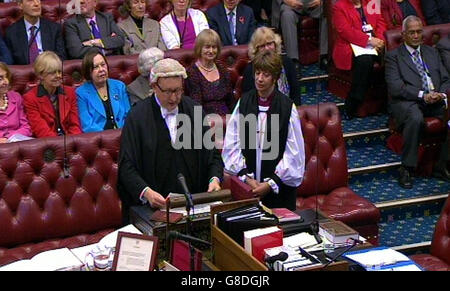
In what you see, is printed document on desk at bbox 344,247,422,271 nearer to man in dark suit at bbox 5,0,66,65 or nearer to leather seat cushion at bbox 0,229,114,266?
leather seat cushion at bbox 0,229,114,266

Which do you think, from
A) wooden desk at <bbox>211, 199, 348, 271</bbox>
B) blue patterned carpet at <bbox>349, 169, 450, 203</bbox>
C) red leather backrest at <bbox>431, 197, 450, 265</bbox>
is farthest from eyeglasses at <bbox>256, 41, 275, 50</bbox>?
wooden desk at <bbox>211, 199, 348, 271</bbox>

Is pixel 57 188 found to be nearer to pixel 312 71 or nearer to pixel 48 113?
pixel 48 113

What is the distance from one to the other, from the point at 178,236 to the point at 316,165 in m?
2.52

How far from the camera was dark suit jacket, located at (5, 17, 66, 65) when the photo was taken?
6.99 meters

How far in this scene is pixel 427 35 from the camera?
7.70 metres

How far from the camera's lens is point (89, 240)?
552 cm

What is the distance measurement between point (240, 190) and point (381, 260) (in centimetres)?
86

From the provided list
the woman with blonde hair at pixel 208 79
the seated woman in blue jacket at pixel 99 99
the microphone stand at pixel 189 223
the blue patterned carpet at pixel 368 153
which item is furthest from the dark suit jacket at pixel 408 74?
the microphone stand at pixel 189 223

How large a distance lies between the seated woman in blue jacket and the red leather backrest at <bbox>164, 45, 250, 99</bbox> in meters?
0.78

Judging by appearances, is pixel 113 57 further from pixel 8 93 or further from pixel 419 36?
pixel 419 36

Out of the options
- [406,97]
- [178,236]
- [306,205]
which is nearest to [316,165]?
[306,205]

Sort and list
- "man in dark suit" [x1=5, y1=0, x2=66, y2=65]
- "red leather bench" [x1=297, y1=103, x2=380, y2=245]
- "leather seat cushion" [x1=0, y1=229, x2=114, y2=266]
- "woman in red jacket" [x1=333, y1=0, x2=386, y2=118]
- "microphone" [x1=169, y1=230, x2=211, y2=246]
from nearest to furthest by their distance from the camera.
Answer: "microphone" [x1=169, y1=230, x2=211, y2=246], "leather seat cushion" [x1=0, y1=229, x2=114, y2=266], "red leather bench" [x1=297, y1=103, x2=380, y2=245], "man in dark suit" [x1=5, y1=0, x2=66, y2=65], "woman in red jacket" [x1=333, y1=0, x2=386, y2=118]

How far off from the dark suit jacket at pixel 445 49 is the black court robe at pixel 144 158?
3.11 metres

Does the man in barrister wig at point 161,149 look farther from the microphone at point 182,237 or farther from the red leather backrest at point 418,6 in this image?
the red leather backrest at point 418,6
